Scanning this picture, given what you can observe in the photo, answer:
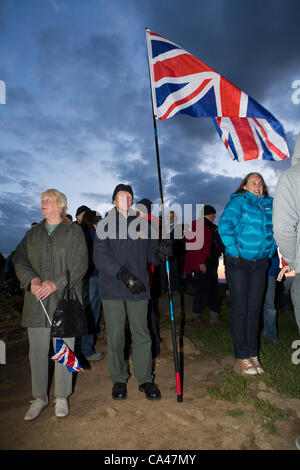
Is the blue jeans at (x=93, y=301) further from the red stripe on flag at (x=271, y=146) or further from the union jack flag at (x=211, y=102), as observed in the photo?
the red stripe on flag at (x=271, y=146)

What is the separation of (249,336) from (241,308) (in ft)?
1.55

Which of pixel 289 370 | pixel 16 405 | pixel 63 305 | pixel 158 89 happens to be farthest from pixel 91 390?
pixel 158 89

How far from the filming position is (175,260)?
8.97 metres

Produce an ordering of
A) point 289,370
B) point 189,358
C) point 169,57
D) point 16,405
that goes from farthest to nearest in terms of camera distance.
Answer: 1. point 189,358
2. point 169,57
3. point 289,370
4. point 16,405

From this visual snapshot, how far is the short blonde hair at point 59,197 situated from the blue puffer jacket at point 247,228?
83.1 inches

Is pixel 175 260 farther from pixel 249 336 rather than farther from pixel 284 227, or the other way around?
pixel 284 227

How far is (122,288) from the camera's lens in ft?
12.3

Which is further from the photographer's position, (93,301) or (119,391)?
(93,301)

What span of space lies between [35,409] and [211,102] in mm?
4815

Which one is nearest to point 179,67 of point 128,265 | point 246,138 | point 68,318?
point 246,138

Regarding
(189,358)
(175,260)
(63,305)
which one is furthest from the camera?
(175,260)

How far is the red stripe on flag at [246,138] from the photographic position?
5.23 metres

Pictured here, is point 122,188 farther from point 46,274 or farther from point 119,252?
point 46,274

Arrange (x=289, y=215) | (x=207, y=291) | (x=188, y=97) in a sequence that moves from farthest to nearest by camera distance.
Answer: (x=207, y=291) < (x=188, y=97) < (x=289, y=215)
